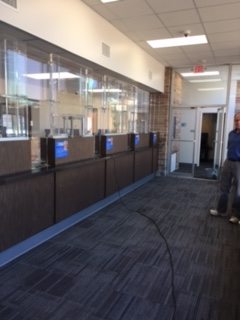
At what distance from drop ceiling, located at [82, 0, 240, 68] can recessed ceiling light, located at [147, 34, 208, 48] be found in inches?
5.6

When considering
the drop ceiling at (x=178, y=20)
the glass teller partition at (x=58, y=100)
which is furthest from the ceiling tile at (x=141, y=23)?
the glass teller partition at (x=58, y=100)

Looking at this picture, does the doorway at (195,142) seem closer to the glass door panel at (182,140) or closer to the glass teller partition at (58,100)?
the glass door panel at (182,140)

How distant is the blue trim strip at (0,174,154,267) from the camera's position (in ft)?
9.07

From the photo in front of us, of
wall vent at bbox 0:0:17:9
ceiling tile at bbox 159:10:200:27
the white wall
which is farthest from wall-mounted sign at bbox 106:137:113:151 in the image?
wall vent at bbox 0:0:17:9

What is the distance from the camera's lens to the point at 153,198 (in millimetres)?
5328

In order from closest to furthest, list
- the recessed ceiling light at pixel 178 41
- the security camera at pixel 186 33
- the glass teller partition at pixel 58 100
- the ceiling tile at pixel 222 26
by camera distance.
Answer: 1. the glass teller partition at pixel 58 100
2. the ceiling tile at pixel 222 26
3. the security camera at pixel 186 33
4. the recessed ceiling light at pixel 178 41

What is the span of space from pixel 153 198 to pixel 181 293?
3.01m

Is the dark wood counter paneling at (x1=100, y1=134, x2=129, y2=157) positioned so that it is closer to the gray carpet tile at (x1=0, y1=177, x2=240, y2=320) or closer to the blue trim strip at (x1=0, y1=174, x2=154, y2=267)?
the blue trim strip at (x1=0, y1=174, x2=154, y2=267)

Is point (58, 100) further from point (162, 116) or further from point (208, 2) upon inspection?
→ point (162, 116)

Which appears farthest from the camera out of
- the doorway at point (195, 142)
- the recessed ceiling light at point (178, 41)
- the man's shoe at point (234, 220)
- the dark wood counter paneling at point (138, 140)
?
the doorway at point (195, 142)

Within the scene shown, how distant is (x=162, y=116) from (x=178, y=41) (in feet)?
8.33

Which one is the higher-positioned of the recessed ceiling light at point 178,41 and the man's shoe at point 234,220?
the recessed ceiling light at point 178,41

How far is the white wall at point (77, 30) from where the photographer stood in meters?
2.83

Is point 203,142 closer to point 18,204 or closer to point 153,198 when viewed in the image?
point 153,198
